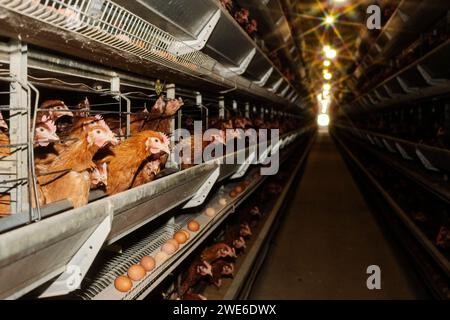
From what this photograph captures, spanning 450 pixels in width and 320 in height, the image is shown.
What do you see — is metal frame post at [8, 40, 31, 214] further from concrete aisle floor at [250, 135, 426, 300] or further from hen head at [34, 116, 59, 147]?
concrete aisle floor at [250, 135, 426, 300]

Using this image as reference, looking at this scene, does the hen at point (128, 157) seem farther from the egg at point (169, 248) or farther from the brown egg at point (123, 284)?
the egg at point (169, 248)

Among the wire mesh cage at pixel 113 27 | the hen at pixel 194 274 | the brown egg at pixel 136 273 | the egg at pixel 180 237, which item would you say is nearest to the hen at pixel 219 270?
the hen at pixel 194 274

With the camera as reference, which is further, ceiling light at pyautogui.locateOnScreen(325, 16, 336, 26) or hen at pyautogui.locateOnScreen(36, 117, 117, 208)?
ceiling light at pyautogui.locateOnScreen(325, 16, 336, 26)

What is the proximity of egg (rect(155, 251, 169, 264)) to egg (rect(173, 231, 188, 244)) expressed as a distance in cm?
18

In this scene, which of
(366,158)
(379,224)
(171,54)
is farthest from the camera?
(366,158)

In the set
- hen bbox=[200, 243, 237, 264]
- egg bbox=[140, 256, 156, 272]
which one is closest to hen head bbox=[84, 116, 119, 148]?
egg bbox=[140, 256, 156, 272]

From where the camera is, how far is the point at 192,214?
2.56 metres

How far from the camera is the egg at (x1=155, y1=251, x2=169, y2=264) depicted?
67.3 inches

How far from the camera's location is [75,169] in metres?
1.17

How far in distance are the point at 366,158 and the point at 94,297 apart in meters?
8.77

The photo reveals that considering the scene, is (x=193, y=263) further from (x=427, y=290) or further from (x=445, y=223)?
(x=445, y=223)

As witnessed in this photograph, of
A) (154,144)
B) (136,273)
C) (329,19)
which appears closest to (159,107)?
(154,144)
